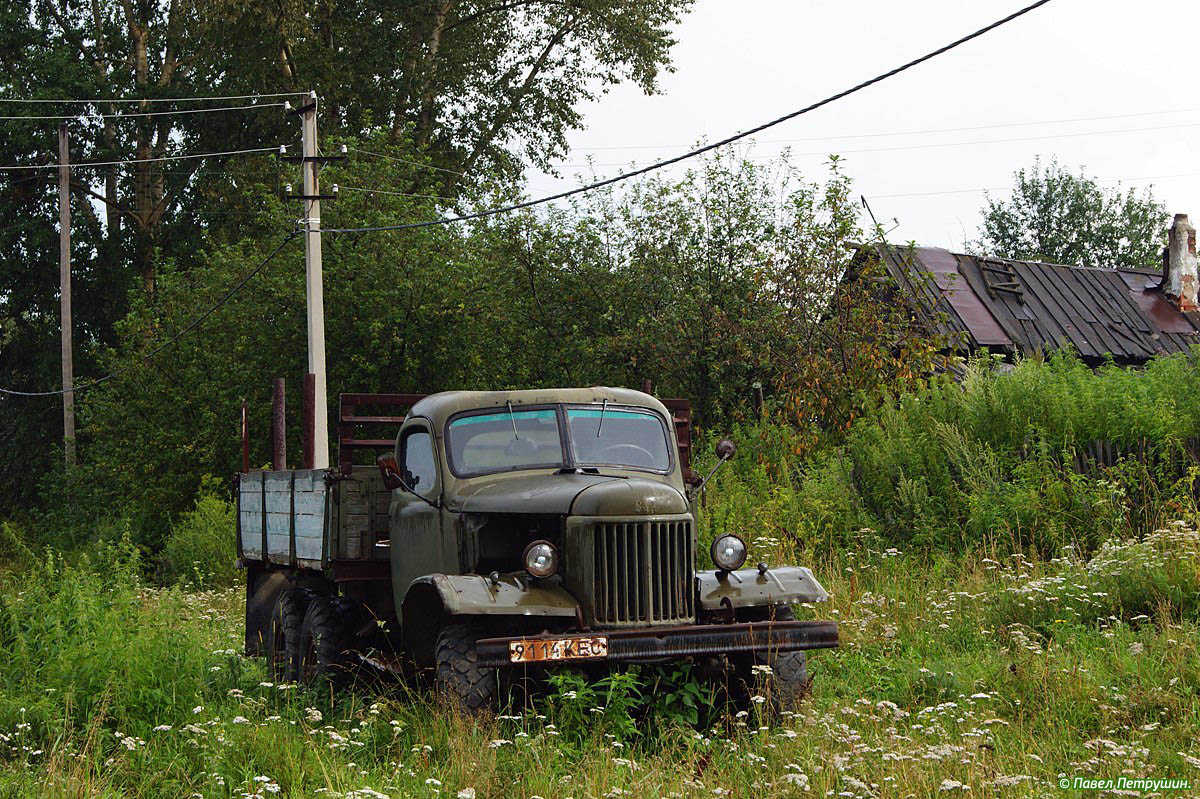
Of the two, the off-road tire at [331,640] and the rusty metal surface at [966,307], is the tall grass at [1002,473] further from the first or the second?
the rusty metal surface at [966,307]

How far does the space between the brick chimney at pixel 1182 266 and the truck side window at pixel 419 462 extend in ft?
82.6

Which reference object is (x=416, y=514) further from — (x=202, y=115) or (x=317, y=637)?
(x=202, y=115)

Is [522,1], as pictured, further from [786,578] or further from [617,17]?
[786,578]

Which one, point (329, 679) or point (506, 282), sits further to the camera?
point (506, 282)

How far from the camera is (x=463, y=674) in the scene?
728 cm

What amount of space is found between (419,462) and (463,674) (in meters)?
2.21

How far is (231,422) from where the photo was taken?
23.4 metres

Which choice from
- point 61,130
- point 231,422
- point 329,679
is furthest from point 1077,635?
point 61,130

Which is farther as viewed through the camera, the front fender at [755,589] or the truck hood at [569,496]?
the front fender at [755,589]

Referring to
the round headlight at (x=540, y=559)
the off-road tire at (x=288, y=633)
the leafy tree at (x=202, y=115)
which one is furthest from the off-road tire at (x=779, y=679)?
the leafy tree at (x=202, y=115)

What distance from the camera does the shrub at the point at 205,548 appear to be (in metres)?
19.6

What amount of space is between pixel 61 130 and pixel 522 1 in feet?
38.7

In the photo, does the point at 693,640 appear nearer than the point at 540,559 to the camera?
Yes

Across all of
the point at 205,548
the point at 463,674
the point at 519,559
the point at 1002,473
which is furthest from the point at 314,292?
the point at 463,674
